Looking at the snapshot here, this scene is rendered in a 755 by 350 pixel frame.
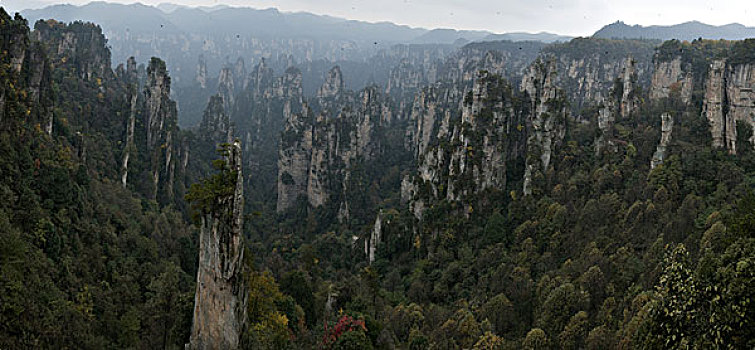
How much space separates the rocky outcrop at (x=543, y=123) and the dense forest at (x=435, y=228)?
0.59 ft

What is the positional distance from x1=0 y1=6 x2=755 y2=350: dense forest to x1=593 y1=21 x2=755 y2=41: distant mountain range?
92.3m

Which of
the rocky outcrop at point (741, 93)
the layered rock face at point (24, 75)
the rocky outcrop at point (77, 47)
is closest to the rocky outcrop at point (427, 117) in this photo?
the rocky outcrop at point (77, 47)

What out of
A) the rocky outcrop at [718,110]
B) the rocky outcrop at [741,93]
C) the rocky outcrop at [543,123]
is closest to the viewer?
the rocky outcrop at [741,93]

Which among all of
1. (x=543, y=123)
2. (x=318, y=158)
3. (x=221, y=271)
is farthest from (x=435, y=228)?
(x=318, y=158)

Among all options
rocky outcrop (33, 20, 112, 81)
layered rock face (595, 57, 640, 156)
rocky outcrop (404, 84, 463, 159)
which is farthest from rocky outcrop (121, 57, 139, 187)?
layered rock face (595, 57, 640, 156)

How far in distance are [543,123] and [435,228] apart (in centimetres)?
1329

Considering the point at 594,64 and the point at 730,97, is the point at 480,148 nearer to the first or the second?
the point at 730,97

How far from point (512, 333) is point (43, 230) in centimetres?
2521

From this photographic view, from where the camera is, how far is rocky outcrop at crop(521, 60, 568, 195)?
4666 centimetres

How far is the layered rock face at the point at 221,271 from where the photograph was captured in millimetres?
21453

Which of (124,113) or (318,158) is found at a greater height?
(124,113)

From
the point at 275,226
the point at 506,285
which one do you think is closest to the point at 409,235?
the point at 506,285

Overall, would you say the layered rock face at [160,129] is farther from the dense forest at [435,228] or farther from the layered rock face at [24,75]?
the layered rock face at [24,75]

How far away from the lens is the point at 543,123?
48375 mm
